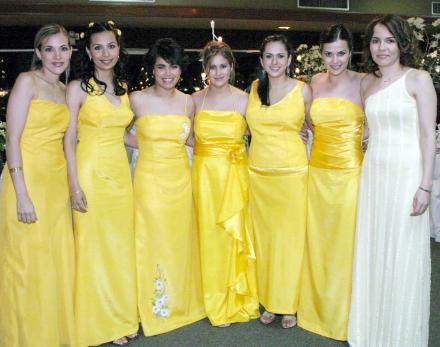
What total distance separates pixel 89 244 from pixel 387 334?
1744mm

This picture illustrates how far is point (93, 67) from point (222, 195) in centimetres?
115

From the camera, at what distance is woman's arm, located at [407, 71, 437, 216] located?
2330 millimetres

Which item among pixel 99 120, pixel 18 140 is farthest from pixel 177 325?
pixel 18 140

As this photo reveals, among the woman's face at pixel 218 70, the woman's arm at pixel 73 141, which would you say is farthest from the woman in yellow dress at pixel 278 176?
the woman's arm at pixel 73 141

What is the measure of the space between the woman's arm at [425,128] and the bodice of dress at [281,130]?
0.79 metres

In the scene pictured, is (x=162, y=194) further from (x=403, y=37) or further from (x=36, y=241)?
(x=403, y=37)

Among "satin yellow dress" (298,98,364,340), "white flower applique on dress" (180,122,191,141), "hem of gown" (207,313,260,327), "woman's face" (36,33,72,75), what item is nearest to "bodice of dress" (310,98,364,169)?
"satin yellow dress" (298,98,364,340)

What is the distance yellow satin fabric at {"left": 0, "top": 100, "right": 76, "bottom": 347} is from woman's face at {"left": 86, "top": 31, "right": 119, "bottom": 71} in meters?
0.40

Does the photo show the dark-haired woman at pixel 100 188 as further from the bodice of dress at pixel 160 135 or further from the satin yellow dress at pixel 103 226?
the bodice of dress at pixel 160 135

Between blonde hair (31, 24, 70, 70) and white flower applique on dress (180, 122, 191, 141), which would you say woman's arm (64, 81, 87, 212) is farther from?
white flower applique on dress (180, 122, 191, 141)

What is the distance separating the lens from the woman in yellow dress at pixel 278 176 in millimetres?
2990

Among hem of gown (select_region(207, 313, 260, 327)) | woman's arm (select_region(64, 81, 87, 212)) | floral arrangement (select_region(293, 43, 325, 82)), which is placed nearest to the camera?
woman's arm (select_region(64, 81, 87, 212))

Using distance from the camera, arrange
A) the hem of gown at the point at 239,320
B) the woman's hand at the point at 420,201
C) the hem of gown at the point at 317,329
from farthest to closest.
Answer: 1. the hem of gown at the point at 239,320
2. the hem of gown at the point at 317,329
3. the woman's hand at the point at 420,201

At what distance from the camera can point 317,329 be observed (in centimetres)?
303
